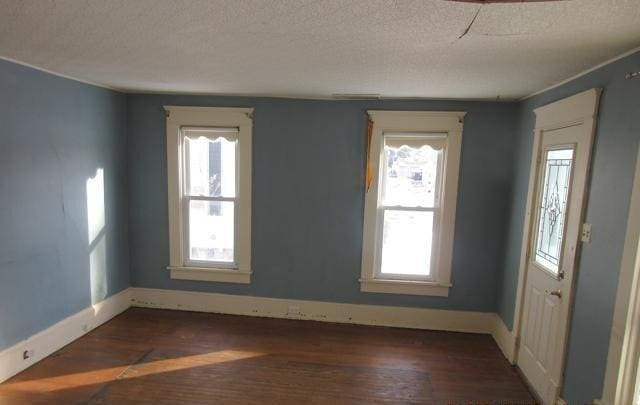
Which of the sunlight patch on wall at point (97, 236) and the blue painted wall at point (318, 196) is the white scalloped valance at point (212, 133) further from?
the sunlight patch on wall at point (97, 236)

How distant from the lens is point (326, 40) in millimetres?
1819

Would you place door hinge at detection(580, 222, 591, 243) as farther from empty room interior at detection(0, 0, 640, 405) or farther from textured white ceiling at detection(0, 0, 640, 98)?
textured white ceiling at detection(0, 0, 640, 98)

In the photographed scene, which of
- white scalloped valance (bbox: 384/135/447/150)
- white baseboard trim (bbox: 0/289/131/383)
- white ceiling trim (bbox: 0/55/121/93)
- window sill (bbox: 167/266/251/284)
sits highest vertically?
white ceiling trim (bbox: 0/55/121/93)

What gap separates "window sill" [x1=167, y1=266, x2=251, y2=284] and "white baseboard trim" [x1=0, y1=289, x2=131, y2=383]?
0.62 m

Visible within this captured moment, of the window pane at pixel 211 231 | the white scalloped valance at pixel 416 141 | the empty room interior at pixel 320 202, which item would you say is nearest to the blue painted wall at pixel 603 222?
the empty room interior at pixel 320 202

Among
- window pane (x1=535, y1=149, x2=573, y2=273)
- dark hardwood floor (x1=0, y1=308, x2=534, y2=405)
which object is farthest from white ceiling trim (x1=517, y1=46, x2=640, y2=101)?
dark hardwood floor (x1=0, y1=308, x2=534, y2=405)

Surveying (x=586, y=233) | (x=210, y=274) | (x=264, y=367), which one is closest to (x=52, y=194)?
(x=210, y=274)

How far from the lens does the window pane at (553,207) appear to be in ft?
7.91

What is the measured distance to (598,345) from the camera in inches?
76.9

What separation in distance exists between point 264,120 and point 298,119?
36 cm

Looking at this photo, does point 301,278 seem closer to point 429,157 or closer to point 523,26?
point 429,157

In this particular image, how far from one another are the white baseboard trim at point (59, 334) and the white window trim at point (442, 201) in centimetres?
265

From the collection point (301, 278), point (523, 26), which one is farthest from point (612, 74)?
point (301, 278)

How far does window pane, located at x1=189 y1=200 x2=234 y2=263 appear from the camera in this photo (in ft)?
12.4
